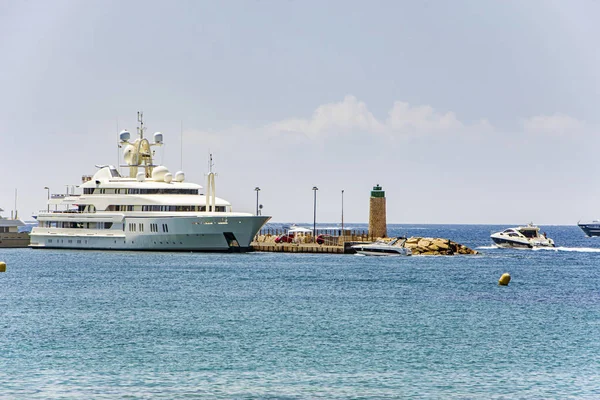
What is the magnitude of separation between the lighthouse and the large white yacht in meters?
16.1

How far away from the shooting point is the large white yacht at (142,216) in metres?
93.6

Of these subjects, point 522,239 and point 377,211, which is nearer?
point 377,211

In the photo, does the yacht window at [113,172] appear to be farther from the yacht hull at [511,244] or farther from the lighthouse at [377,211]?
the yacht hull at [511,244]

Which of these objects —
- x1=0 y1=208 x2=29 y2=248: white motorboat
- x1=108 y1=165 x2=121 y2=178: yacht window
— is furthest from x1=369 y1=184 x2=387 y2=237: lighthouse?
x1=0 y1=208 x2=29 y2=248: white motorboat

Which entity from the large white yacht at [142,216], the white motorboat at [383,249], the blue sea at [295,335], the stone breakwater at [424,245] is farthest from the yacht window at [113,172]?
the blue sea at [295,335]

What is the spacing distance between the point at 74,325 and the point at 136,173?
66871 millimetres

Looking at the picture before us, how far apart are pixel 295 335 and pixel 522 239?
88.7 m

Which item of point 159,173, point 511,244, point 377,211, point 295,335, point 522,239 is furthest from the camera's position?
point 511,244

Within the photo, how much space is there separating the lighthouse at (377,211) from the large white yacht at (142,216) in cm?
1611

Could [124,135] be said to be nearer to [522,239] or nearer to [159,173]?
[159,173]

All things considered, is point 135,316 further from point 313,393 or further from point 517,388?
point 517,388

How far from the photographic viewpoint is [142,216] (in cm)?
9556

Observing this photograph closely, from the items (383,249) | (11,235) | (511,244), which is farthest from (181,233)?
(511,244)

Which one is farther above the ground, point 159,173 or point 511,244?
point 159,173
